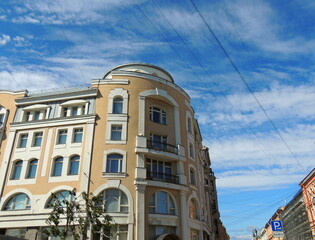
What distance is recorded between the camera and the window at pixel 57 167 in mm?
26841

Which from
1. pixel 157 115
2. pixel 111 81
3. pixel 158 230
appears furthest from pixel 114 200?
pixel 111 81

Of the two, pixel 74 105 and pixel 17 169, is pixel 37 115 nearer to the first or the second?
pixel 74 105

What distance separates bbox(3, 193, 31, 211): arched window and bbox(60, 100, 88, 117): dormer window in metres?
9.19

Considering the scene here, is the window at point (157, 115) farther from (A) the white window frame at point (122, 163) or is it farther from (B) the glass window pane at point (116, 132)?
(A) the white window frame at point (122, 163)

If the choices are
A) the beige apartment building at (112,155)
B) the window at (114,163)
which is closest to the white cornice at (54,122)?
the beige apartment building at (112,155)

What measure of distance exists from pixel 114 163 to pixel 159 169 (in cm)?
481

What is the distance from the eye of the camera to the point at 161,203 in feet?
85.9

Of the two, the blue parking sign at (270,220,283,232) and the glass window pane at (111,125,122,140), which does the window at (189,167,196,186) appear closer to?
the glass window pane at (111,125,122,140)


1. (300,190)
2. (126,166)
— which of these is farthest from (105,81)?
(300,190)

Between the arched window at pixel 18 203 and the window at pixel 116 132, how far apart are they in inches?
389

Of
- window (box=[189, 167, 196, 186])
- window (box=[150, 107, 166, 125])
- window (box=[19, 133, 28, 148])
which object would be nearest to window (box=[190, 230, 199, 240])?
window (box=[189, 167, 196, 186])

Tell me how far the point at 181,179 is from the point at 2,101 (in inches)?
902

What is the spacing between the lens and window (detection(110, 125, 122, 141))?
27.9 meters

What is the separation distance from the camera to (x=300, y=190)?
53.2 metres
